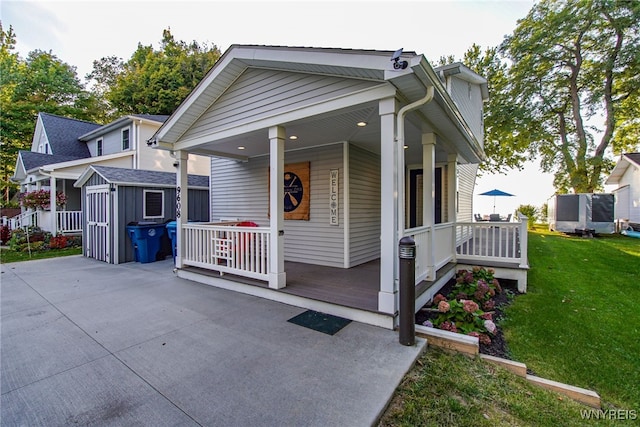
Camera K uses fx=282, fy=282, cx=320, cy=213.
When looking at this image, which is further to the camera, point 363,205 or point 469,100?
point 469,100

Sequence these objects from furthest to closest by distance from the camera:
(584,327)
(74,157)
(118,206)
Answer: (74,157) < (118,206) < (584,327)

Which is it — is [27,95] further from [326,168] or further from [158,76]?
[326,168]

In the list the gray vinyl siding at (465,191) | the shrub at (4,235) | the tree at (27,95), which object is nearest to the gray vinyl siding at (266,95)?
the gray vinyl siding at (465,191)

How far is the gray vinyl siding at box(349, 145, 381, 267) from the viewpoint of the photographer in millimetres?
6047

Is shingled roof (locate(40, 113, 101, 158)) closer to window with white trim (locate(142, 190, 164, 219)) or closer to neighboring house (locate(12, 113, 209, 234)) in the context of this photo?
neighboring house (locate(12, 113, 209, 234))

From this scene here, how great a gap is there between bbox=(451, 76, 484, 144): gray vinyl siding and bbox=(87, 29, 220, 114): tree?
64.4 feet

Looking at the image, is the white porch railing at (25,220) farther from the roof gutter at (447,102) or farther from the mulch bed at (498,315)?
the roof gutter at (447,102)

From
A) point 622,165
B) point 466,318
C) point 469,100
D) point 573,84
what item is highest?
point 573,84

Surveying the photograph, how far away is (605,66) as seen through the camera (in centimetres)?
1413

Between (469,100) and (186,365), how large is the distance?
8.68 meters

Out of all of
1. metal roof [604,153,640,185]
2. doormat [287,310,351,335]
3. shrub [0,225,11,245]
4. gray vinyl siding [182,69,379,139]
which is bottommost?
doormat [287,310,351,335]

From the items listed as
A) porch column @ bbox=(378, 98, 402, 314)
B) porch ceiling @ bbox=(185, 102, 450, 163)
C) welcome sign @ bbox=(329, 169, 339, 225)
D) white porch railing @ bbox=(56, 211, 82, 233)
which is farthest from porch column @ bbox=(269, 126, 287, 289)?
white porch railing @ bbox=(56, 211, 82, 233)

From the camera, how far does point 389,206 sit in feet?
10.7

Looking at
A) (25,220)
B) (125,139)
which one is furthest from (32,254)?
(125,139)
